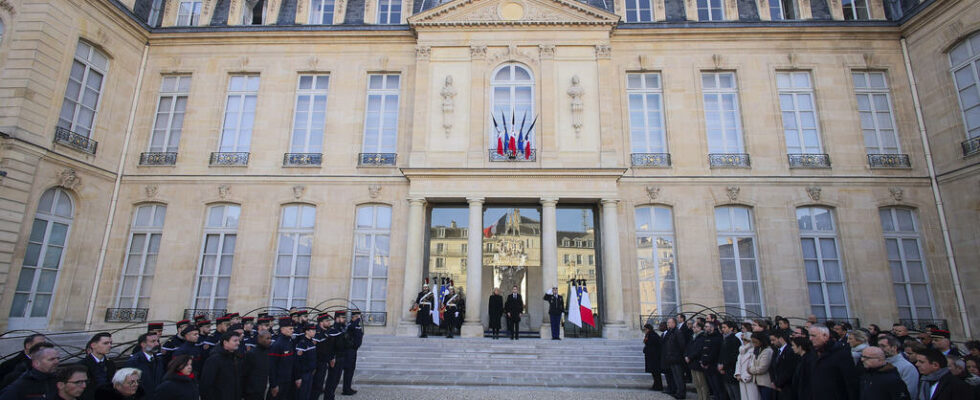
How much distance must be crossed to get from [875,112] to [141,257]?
19.8 meters

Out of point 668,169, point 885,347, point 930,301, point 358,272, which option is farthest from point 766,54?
point 358,272

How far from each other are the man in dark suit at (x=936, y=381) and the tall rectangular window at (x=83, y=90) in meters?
16.0

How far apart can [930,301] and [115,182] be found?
20755 mm

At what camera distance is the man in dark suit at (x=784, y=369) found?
5.20 m

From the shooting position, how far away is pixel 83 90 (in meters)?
12.1

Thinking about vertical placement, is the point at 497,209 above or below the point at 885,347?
above

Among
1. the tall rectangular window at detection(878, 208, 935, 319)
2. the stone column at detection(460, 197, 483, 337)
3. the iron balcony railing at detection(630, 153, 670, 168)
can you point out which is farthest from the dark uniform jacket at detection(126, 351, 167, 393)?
the tall rectangular window at detection(878, 208, 935, 319)

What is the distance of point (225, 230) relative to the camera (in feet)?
42.4

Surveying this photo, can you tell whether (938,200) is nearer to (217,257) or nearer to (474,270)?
(474,270)

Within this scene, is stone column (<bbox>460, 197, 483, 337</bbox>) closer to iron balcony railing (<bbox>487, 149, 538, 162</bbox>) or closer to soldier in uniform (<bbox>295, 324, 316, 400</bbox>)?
A: iron balcony railing (<bbox>487, 149, 538, 162</bbox>)

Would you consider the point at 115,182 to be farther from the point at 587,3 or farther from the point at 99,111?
the point at 587,3

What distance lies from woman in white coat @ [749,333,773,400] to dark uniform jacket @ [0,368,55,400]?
6.46 metres

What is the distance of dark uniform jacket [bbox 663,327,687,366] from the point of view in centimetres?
739

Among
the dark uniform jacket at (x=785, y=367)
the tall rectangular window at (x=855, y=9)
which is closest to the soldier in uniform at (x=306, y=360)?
the dark uniform jacket at (x=785, y=367)
